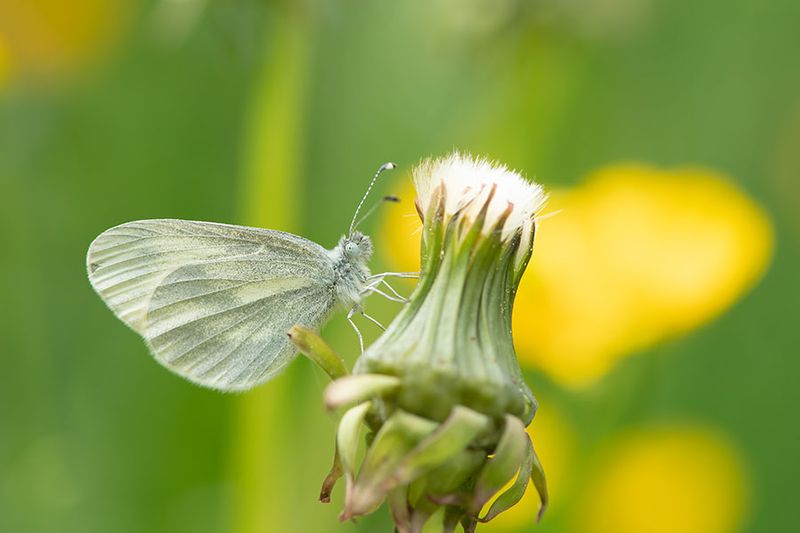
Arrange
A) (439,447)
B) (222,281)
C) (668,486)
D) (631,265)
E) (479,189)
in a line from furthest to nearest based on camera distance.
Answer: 1. (668,486)
2. (631,265)
3. (222,281)
4. (479,189)
5. (439,447)

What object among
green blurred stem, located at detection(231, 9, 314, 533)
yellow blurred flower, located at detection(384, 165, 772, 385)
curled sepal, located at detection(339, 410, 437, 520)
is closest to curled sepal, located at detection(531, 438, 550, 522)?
curled sepal, located at detection(339, 410, 437, 520)

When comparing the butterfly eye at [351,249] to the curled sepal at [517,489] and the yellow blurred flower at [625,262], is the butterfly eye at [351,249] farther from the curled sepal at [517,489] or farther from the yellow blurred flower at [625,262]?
the curled sepal at [517,489]

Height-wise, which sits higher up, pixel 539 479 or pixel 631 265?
pixel 539 479

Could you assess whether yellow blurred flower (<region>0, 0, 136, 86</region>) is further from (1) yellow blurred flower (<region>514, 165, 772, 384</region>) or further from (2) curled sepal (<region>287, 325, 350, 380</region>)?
(2) curled sepal (<region>287, 325, 350, 380</region>)

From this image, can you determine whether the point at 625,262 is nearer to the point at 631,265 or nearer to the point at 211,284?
the point at 631,265

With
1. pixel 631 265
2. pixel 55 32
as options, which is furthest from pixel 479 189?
pixel 55 32
